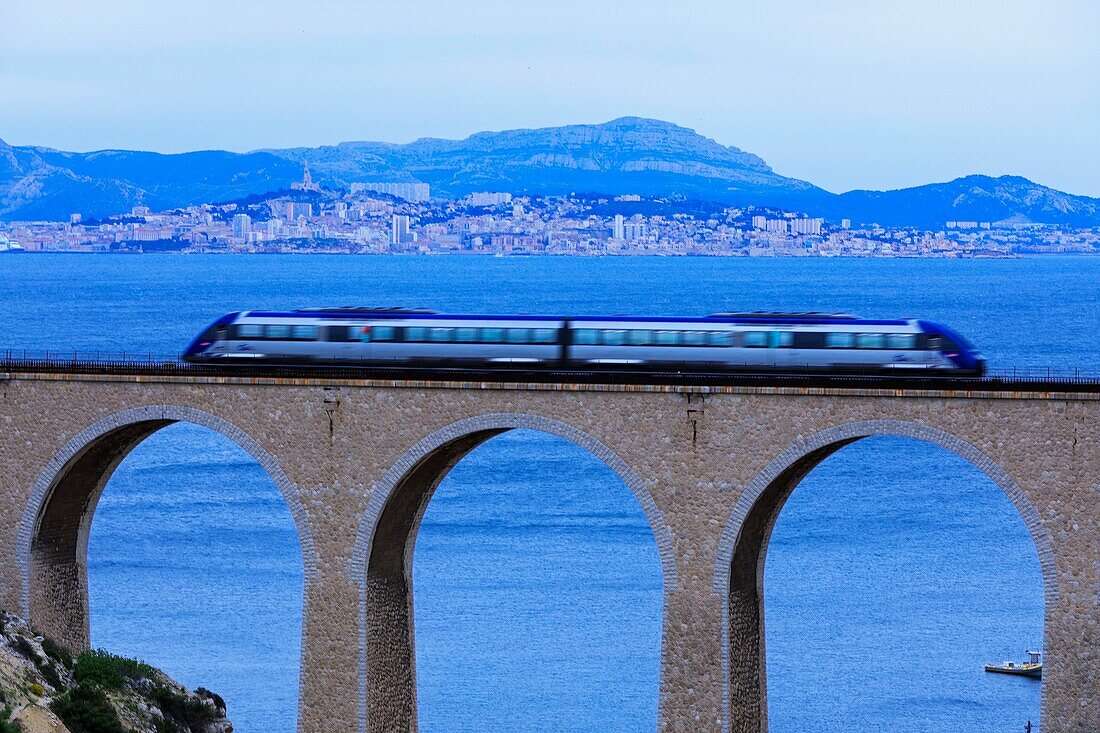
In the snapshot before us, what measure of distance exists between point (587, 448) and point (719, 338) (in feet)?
14.8

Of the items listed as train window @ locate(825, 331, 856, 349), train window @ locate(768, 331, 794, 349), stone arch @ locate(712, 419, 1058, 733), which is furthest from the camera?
train window @ locate(768, 331, 794, 349)

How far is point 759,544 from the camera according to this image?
4456 cm

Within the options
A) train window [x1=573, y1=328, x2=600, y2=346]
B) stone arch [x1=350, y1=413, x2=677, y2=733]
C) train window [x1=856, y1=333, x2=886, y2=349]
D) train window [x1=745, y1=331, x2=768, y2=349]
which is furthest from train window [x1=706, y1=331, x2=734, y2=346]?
stone arch [x1=350, y1=413, x2=677, y2=733]

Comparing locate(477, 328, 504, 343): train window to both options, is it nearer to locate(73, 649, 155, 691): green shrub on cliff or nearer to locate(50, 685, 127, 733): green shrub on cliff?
locate(73, 649, 155, 691): green shrub on cliff

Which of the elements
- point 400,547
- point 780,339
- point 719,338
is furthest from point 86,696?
point 780,339

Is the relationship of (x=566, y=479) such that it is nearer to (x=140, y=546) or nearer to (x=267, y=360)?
(x=140, y=546)

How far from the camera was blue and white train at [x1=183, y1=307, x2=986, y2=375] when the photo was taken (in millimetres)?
43969

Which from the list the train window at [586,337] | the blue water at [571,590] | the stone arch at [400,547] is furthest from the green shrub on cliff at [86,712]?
the train window at [586,337]

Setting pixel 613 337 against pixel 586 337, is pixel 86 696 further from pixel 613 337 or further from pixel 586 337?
pixel 613 337

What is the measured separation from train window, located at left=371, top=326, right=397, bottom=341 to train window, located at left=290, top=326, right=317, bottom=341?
1662mm

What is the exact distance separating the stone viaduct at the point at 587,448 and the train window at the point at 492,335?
111 inches

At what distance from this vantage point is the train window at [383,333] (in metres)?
47.9

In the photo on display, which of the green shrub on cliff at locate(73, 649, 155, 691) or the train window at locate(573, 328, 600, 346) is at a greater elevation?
the train window at locate(573, 328, 600, 346)

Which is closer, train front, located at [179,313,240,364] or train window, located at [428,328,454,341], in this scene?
train window, located at [428,328,454,341]
